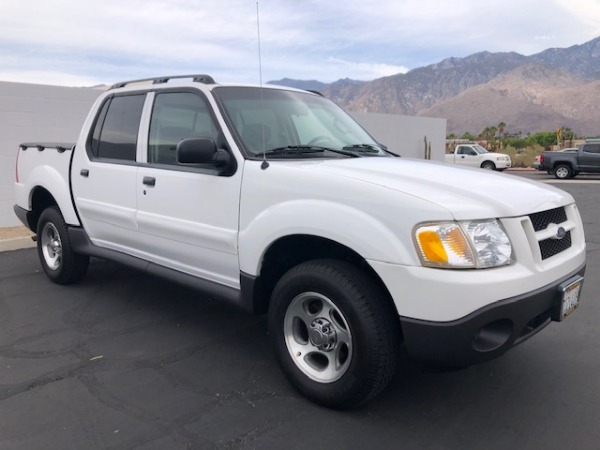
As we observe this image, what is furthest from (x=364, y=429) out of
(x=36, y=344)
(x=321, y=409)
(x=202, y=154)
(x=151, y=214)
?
(x=36, y=344)

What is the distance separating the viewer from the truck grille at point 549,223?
299cm

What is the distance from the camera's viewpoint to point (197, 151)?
3346 millimetres

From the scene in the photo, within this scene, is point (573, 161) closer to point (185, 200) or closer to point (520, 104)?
point (185, 200)

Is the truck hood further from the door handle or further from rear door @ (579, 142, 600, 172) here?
rear door @ (579, 142, 600, 172)

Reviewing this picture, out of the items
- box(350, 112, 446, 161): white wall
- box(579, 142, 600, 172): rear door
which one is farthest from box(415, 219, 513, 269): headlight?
box(579, 142, 600, 172): rear door

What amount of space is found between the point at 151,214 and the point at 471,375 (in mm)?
2644

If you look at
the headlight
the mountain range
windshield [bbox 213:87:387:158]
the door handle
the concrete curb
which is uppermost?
the mountain range

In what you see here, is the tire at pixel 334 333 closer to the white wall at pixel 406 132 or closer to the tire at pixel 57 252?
the tire at pixel 57 252

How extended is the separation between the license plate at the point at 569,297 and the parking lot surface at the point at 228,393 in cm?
61

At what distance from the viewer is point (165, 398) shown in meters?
3.26

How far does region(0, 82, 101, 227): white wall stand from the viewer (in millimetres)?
8984

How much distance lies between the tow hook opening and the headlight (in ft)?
1.01

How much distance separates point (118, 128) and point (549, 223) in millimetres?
3584

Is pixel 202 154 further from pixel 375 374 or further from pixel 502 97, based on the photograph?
pixel 502 97
